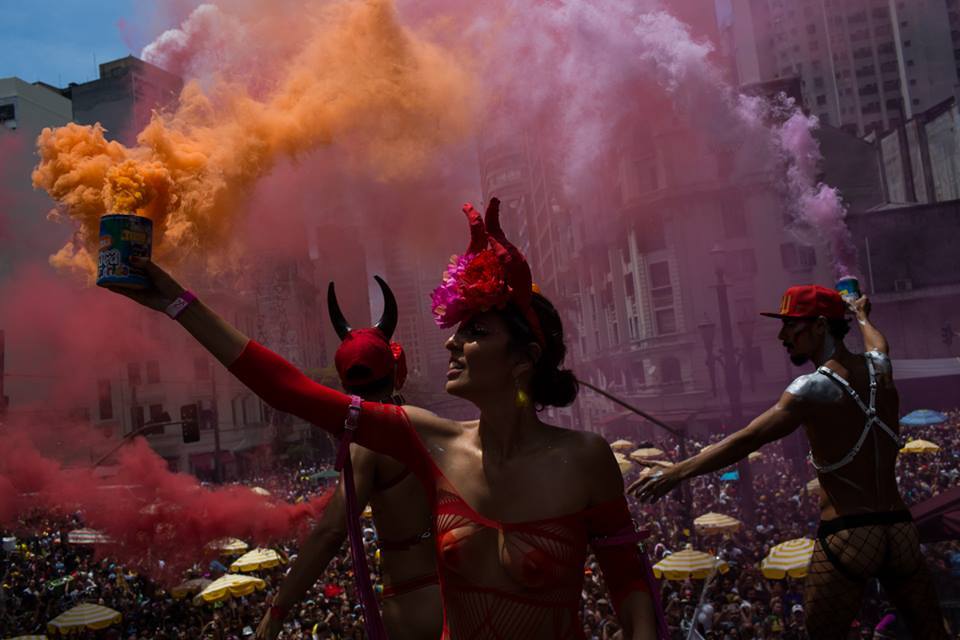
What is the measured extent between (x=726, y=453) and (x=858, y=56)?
279 feet

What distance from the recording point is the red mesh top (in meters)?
2.88

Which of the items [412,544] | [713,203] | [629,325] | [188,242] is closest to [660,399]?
[629,325]

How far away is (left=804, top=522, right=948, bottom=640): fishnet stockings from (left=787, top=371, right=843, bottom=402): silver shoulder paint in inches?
26.9

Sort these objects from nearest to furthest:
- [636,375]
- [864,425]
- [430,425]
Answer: [430,425], [864,425], [636,375]

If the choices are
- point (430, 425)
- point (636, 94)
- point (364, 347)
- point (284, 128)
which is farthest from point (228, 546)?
point (636, 94)

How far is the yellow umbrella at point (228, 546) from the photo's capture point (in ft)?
70.5

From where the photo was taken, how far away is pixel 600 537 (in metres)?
3.01

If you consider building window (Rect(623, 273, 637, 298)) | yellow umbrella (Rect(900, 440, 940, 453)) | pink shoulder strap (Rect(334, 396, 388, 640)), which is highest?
building window (Rect(623, 273, 637, 298))

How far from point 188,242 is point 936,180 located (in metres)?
44.8

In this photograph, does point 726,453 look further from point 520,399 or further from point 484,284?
point 484,284

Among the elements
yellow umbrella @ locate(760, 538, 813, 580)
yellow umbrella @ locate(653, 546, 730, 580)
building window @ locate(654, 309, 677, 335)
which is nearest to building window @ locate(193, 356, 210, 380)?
building window @ locate(654, 309, 677, 335)

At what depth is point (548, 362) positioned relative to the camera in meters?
3.23

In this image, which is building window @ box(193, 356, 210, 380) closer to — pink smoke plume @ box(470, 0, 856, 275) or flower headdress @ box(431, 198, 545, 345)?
pink smoke plume @ box(470, 0, 856, 275)

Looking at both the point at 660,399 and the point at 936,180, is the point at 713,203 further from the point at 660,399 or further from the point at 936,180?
the point at 936,180
